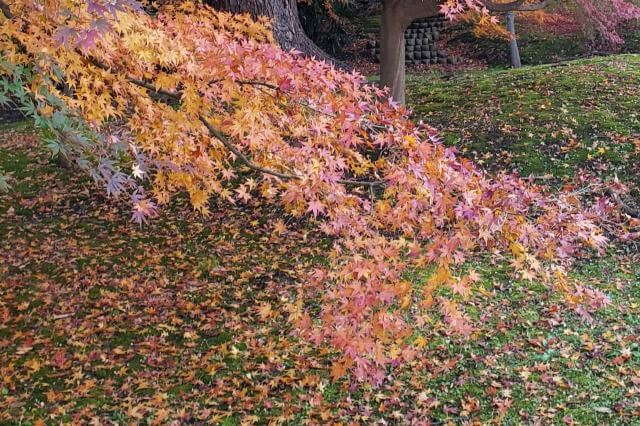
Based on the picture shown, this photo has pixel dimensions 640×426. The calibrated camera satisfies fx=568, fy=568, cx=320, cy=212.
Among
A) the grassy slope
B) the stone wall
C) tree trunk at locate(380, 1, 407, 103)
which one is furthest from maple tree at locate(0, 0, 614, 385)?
the stone wall

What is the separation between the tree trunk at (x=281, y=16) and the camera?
7332 millimetres

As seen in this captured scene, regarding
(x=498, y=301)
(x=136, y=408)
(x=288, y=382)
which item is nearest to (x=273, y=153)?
(x=288, y=382)

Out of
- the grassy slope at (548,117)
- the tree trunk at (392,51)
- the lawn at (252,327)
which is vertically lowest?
the lawn at (252,327)

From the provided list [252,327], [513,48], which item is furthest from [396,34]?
[513,48]

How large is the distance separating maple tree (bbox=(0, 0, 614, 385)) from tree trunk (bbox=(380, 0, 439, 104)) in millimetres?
3574

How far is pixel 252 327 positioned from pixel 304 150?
2.19 meters

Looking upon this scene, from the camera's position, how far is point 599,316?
4.87 meters

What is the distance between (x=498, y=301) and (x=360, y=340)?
2503 mm

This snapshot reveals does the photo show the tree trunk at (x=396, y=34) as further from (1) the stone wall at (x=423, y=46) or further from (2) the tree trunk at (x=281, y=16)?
(1) the stone wall at (x=423, y=46)

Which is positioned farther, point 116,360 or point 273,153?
point 116,360

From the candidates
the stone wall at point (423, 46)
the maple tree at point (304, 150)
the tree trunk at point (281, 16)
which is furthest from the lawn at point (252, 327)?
the stone wall at point (423, 46)

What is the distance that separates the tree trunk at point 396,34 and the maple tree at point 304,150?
3574 mm

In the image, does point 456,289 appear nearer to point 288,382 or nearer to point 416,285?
point 288,382

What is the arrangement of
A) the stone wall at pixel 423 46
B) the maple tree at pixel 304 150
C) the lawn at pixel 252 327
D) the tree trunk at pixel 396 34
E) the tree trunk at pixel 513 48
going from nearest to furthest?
1. the maple tree at pixel 304 150
2. the lawn at pixel 252 327
3. the tree trunk at pixel 396 34
4. the tree trunk at pixel 513 48
5. the stone wall at pixel 423 46
